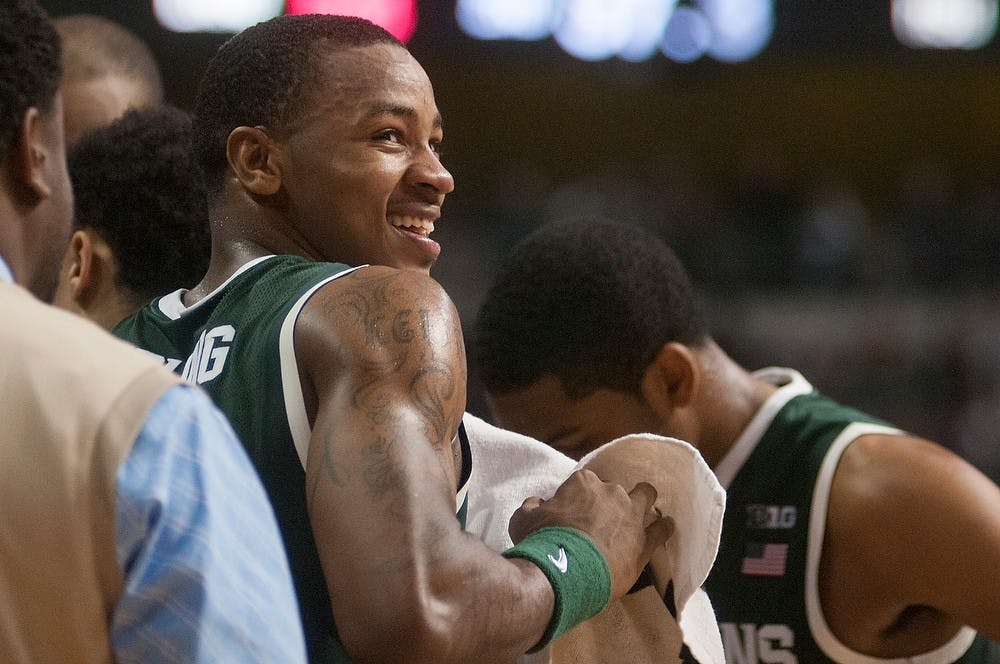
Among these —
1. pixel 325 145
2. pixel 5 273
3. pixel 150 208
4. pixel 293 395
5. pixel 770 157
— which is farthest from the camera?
pixel 770 157

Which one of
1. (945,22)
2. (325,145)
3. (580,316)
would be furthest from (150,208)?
(945,22)

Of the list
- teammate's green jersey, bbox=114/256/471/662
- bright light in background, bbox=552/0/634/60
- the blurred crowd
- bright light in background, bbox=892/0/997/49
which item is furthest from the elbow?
the blurred crowd

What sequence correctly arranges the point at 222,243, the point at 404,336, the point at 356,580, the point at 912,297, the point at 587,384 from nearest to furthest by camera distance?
Result: the point at 356,580 → the point at 404,336 → the point at 222,243 → the point at 587,384 → the point at 912,297

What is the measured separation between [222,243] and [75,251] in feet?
2.37

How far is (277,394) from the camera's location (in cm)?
165

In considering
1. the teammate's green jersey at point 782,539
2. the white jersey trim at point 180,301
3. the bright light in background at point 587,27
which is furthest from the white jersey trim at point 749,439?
the bright light in background at point 587,27

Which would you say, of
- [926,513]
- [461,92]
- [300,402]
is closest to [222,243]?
[300,402]

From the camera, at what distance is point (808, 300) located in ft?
31.4

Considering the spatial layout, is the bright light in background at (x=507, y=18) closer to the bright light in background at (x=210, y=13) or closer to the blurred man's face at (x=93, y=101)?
the bright light in background at (x=210, y=13)

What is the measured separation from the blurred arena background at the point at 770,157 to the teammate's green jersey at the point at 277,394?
4.35 metres

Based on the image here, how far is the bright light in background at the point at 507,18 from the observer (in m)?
6.21

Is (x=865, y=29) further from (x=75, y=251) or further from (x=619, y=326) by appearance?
(x=75, y=251)

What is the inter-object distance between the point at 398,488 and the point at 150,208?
1285 mm

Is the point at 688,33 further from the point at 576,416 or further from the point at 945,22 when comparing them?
the point at 576,416
